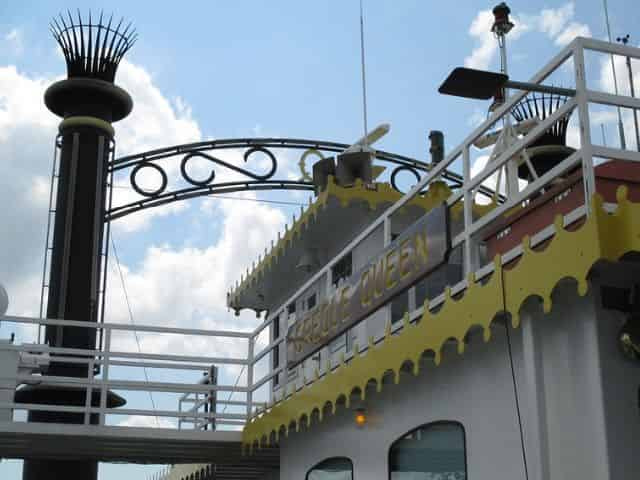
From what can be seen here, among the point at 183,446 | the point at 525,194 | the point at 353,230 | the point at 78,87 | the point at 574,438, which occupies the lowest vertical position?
the point at 574,438

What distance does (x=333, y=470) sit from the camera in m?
10.1

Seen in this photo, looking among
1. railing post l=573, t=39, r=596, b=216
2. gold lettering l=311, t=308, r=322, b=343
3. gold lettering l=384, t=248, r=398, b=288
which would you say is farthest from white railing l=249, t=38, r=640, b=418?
Answer: gold lettering l=311, t=308, r=322, b=343

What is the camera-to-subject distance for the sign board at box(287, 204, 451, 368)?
722 centimetres

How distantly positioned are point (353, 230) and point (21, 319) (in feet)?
13.9

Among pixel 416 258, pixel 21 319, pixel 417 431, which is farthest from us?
pixel 21 319

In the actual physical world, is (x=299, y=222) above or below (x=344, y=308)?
above

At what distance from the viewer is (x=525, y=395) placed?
20.6 ft

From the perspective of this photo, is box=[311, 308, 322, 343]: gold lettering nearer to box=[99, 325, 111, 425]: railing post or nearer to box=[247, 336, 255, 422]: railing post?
box=[247, 336, 255, 422]: railing post

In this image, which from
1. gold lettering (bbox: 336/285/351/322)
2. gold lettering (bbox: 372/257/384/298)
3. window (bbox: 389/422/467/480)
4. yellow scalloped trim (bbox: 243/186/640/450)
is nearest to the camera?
yellow scalloped trim (bbox: 243/186/640/450)

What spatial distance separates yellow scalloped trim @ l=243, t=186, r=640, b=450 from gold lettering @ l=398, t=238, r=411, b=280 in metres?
0.40

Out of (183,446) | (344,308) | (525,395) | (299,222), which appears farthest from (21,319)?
(525,395)

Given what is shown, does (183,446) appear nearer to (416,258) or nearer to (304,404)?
(304,404)

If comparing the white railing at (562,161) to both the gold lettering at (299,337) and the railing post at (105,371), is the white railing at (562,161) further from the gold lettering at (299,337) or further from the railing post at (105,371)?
the railing post at (105,371)

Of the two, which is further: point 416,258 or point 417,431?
point 417,431
